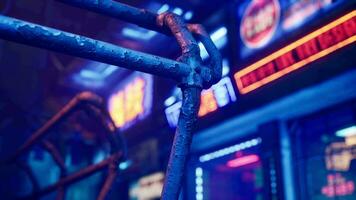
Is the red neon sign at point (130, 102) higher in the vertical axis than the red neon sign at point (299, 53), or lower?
higher

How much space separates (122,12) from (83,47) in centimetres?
33

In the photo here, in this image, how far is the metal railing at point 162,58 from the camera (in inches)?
45.9

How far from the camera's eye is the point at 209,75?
143 centimetres

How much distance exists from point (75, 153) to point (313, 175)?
622 centimetres

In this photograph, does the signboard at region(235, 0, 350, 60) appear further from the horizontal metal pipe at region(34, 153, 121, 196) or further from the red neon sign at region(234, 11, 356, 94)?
the horizontal metal pipe at region(34, 153, 121, 196)

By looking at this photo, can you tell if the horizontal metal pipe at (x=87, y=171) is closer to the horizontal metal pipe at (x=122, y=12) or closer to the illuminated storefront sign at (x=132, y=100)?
the horizontal metal pipe at (x=122, y=12)

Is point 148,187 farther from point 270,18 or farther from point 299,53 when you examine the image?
point 299,53

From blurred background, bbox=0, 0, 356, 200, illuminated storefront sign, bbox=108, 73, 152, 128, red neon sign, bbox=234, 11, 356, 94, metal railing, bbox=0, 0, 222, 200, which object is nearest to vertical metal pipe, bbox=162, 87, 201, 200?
metal railing, bbox=0, 0, 222, 200

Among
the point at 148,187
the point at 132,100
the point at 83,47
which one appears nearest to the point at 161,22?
the point at 83,47

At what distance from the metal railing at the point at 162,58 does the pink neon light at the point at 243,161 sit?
4.88m

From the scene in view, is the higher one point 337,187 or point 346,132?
point 346,132

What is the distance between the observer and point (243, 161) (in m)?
6.38

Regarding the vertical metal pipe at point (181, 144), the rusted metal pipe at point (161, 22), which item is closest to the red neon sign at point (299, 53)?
the rusted metal pipe at point (161, 22)

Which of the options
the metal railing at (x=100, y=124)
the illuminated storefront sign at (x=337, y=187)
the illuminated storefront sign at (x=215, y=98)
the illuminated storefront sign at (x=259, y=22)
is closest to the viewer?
the metal railing at (x=100, y=124)
